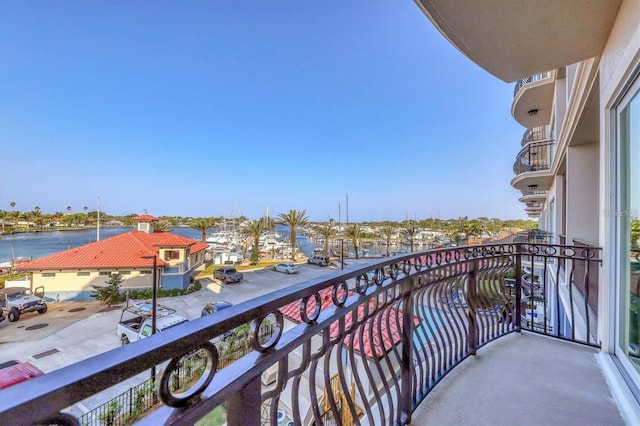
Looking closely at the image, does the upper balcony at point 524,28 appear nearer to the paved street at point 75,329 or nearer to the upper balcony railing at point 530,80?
the upper balcony railing at point 530,80

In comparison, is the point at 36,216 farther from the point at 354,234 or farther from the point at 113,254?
the point at 354,234

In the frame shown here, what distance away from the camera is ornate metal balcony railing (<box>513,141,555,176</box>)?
724 centimetres

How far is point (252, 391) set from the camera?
664mm

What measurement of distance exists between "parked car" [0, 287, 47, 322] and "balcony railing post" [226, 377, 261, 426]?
46.9 feet

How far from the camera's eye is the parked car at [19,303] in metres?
9.59

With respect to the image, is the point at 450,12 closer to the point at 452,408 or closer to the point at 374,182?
the point at 452,408

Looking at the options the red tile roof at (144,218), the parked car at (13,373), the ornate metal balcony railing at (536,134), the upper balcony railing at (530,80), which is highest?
the upper balcony railing at (530,80)

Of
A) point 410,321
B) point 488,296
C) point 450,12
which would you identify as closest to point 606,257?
point 488,296

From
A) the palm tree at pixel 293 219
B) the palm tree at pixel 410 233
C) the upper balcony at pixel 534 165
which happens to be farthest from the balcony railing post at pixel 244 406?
the palm tree at pixel 410 233

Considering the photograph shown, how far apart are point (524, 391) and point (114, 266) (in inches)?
613

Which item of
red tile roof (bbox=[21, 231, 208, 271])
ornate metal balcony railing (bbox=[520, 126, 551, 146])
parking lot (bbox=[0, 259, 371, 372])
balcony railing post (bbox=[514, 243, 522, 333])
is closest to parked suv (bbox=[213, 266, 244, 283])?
parking lot (bbox=[0, 259, 371, 372])

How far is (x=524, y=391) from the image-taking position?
1.83 meters

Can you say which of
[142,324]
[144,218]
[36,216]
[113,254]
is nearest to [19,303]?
[113,254]

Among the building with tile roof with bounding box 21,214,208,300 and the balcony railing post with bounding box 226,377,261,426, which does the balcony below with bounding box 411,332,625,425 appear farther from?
the building with tile roof with bounding box 21,214,208,300
